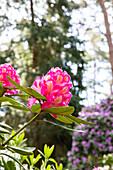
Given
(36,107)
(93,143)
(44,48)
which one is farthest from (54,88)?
(44,48)

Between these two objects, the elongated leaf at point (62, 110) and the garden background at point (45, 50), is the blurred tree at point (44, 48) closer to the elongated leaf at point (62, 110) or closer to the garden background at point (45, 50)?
the garden background at point (45, 50)

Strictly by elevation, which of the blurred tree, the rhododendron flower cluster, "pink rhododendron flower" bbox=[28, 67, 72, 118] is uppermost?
the blurred tree

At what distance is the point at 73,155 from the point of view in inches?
139

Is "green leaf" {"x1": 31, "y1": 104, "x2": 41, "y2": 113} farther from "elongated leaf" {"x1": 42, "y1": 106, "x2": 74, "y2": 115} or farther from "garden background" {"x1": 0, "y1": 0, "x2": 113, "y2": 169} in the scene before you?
"garden background" {"x1": 0, "y1": 0, "x2": 113, "y2": 169}

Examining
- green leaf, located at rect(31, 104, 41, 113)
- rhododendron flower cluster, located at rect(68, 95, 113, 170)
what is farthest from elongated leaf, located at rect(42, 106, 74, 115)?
rhododendron flower cluster, located at rect(68, 95, 113, 170)

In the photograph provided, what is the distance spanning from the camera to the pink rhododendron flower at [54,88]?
68cm

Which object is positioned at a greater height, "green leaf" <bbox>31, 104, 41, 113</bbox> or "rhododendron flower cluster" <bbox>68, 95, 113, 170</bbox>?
"green leaf" <bbox>31, 104, 41, 113</bbox>

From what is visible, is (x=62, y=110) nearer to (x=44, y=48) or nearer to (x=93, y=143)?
(x=93, y=143)

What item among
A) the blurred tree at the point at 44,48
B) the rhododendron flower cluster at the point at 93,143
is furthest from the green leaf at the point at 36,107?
the blurred tree at the point at 44,48

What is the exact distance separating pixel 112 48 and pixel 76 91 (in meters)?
2.59

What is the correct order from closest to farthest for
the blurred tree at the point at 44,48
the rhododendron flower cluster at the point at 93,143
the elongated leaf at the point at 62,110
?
the elongated leaf at the point at 62,110
the rhododendron flower cluster at the point at 93,143
the blurred tree at the point at 44,48

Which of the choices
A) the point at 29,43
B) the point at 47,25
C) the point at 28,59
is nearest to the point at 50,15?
the point at 47,25

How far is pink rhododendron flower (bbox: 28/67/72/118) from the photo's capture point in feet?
2.22

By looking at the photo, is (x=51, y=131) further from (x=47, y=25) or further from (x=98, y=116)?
(x=47, y=25)
